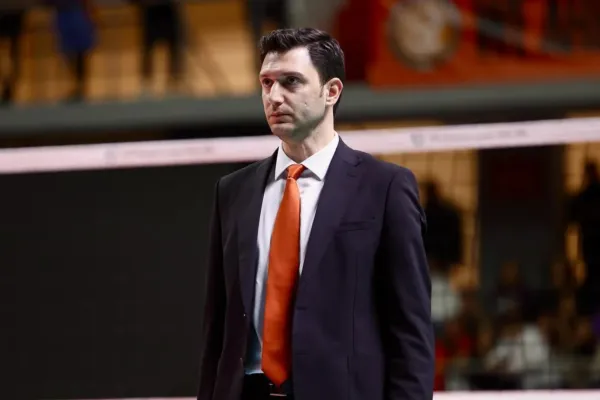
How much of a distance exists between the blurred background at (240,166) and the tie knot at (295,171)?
330 centimetres

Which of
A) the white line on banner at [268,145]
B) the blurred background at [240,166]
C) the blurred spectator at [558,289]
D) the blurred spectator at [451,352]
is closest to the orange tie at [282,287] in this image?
the white line on banner at [268,145]

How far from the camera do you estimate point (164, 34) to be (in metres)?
10.5

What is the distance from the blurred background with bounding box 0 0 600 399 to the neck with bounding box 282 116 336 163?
3.27 metres

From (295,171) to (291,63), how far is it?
28 cm

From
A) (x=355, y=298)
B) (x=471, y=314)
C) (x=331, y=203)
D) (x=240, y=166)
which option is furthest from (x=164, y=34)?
(x=355, y=298)

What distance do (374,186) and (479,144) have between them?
1.93 m

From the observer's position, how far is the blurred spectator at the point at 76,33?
10094 millimetres

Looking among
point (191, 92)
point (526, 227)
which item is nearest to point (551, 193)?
point (526, 227)

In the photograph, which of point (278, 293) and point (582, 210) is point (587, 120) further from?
point (582, 210)

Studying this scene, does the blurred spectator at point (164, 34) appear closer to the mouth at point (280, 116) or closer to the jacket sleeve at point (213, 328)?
the jacket sleeve at point (213, 328)

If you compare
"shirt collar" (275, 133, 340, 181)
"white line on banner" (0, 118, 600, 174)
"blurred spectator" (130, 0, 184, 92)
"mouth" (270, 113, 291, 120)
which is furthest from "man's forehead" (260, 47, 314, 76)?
"blurred spectator" (130, 0, 184, 92)

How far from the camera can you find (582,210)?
735 centimetres

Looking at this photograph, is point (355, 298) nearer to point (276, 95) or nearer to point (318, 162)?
point (318, 162)

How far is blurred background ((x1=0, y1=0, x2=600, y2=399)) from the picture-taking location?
635cm
